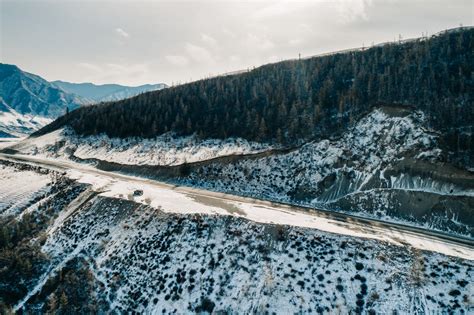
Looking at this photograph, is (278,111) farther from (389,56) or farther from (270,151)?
(389,56)

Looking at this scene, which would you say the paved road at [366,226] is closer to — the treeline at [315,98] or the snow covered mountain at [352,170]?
the snow covered mountain at [352,170]

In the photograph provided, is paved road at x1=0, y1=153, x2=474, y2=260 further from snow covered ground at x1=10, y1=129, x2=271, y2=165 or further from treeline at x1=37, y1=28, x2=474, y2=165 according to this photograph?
treeline at x1=37, y1=28, x2=474, y2=165

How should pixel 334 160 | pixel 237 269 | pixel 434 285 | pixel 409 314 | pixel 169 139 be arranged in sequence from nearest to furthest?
1. pixel 409 314
2. pixel 434 285
3. pixel 237 269
4. pixel 334 160
5. pixel 169 139

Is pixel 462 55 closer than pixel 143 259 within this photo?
No

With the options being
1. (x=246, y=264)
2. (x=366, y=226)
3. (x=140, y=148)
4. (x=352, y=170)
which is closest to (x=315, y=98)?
(x=352, y=170)

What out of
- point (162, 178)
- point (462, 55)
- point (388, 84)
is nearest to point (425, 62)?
point (462, 55)

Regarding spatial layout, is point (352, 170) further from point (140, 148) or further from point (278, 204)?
point (140, 148)

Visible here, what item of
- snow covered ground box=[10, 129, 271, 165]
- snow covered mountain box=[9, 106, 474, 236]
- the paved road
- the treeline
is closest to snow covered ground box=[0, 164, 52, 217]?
snow covered mountain box=[9, 106, 474, 236]
